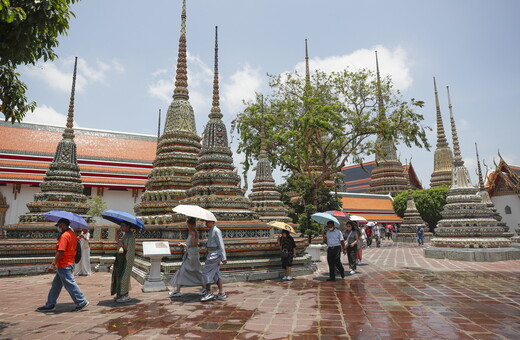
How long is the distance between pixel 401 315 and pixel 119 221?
17.0 feet

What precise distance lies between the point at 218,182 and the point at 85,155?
59.4ft

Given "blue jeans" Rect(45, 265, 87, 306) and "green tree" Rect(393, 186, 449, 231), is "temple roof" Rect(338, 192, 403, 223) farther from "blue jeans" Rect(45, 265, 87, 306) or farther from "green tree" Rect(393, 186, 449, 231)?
"blue jeans" Rect(45, 265, 87, 306)

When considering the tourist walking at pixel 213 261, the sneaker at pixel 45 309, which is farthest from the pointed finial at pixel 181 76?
the sneaker at pixel 45 309

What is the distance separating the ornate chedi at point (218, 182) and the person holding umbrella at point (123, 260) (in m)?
3.37

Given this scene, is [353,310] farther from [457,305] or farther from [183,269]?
[183,269]

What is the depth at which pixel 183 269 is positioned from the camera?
6.53 m

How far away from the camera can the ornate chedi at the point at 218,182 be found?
970 centimetres

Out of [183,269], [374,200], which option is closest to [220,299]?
[183,269]

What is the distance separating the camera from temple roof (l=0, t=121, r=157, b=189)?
70.7 ft

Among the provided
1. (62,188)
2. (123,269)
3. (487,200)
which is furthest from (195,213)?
(487,200)

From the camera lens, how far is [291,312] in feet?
17.5

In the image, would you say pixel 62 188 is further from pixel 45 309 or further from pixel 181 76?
pixel 45 309

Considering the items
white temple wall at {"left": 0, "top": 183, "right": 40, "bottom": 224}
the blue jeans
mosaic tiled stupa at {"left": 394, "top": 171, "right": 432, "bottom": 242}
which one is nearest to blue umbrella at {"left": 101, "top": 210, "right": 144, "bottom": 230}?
the blue jeans

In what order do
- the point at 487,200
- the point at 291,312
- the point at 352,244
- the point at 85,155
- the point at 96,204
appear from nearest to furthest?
1. the point at 291,312
2. the point at 352,244
3. the point at 487,200
4. the point at 96,204
5. the point at 85,155
